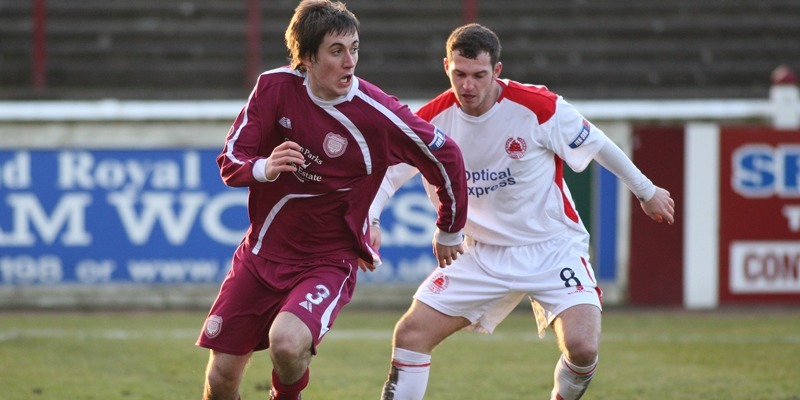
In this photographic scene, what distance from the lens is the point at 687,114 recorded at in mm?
11312

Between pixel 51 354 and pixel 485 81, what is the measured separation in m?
4.42

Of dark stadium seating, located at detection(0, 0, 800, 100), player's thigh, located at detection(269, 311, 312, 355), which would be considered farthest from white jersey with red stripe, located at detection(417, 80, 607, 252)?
dark stadium seating, located at detection(0, 0, 800, 100)

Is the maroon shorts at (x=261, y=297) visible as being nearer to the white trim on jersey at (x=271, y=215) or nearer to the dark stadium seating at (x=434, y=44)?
the white trim on jersey at (x=271, y=215)

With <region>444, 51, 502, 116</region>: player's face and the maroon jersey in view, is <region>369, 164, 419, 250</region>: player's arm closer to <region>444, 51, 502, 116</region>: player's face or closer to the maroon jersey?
the maroon jersey

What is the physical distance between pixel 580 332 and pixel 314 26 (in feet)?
6.06

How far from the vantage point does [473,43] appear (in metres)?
5.32

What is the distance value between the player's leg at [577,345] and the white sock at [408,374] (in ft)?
2.11

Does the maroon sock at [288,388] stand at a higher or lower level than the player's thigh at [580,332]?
lower

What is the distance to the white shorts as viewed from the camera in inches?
218

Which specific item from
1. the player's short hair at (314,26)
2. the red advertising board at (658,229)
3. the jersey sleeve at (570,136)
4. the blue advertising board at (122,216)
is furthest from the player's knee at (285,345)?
the red advertising board at (658,229)

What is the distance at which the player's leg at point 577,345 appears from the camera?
17.6 ft

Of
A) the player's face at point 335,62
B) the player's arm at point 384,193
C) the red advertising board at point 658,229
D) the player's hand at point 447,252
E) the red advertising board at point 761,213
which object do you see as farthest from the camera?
the red advertising board at point 658,229

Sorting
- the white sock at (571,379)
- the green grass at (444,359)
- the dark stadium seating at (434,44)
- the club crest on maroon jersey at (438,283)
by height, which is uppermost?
the dark stadium seating at (434,44)

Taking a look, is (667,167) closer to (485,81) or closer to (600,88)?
(600,88)
